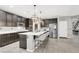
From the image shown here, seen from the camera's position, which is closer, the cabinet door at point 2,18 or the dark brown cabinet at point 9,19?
the cabinet door at point 2,18

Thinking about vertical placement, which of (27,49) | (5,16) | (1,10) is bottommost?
(27,49)


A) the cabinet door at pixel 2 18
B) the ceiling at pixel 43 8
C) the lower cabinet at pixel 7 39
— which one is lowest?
the lower cabinet at pixel 7 39

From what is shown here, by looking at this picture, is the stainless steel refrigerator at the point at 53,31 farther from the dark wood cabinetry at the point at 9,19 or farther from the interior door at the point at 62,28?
the dark wood cabinetry at the point at 9,19

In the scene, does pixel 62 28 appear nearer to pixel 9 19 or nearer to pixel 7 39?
pixel 9 19

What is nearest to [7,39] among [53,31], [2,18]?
[2,18]

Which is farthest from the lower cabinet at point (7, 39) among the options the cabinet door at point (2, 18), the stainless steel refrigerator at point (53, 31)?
the stainless steel refrigerator at point (53, 31)

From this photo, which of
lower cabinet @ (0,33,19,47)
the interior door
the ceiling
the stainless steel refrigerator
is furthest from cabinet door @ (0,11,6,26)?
the interior door

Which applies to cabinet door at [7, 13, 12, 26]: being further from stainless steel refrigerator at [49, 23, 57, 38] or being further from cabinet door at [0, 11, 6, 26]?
stainless steel refrigerator at [49, 23, 57, 38]

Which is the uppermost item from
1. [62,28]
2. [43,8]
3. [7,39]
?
[43,8]
